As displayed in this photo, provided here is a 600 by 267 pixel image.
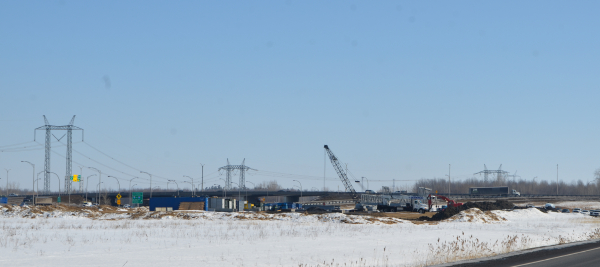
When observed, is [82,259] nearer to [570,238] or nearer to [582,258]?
[582,258]

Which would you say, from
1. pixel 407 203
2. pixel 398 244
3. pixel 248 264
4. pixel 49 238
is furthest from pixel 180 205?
pixel 248 264

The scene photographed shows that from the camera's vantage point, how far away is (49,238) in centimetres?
3231

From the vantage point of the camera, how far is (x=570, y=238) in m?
37.0

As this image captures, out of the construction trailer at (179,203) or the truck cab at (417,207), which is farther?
the truck cab at (417,207)

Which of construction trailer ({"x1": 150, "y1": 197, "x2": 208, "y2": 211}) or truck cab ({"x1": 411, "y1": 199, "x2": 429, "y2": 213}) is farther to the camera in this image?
truck cab ({"x1": 411, "y1": 199, "x2": 429, "y2": 213})

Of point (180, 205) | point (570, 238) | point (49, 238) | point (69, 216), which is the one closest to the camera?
point (49, 238)

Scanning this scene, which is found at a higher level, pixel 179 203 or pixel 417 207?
pixel 179 203

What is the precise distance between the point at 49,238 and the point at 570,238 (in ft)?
115

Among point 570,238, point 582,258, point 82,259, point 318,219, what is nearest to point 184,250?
point 82,259

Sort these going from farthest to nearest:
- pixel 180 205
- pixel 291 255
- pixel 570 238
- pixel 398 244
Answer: pixel 180 205, pixel 570 238, pixel 398 244, pixel 291 255

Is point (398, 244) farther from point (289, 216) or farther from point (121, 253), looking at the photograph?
point (289, 216)

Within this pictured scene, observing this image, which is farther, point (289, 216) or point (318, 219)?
point (289, 216)

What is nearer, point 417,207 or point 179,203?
point 417,207

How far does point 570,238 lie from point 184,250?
27419 mm
